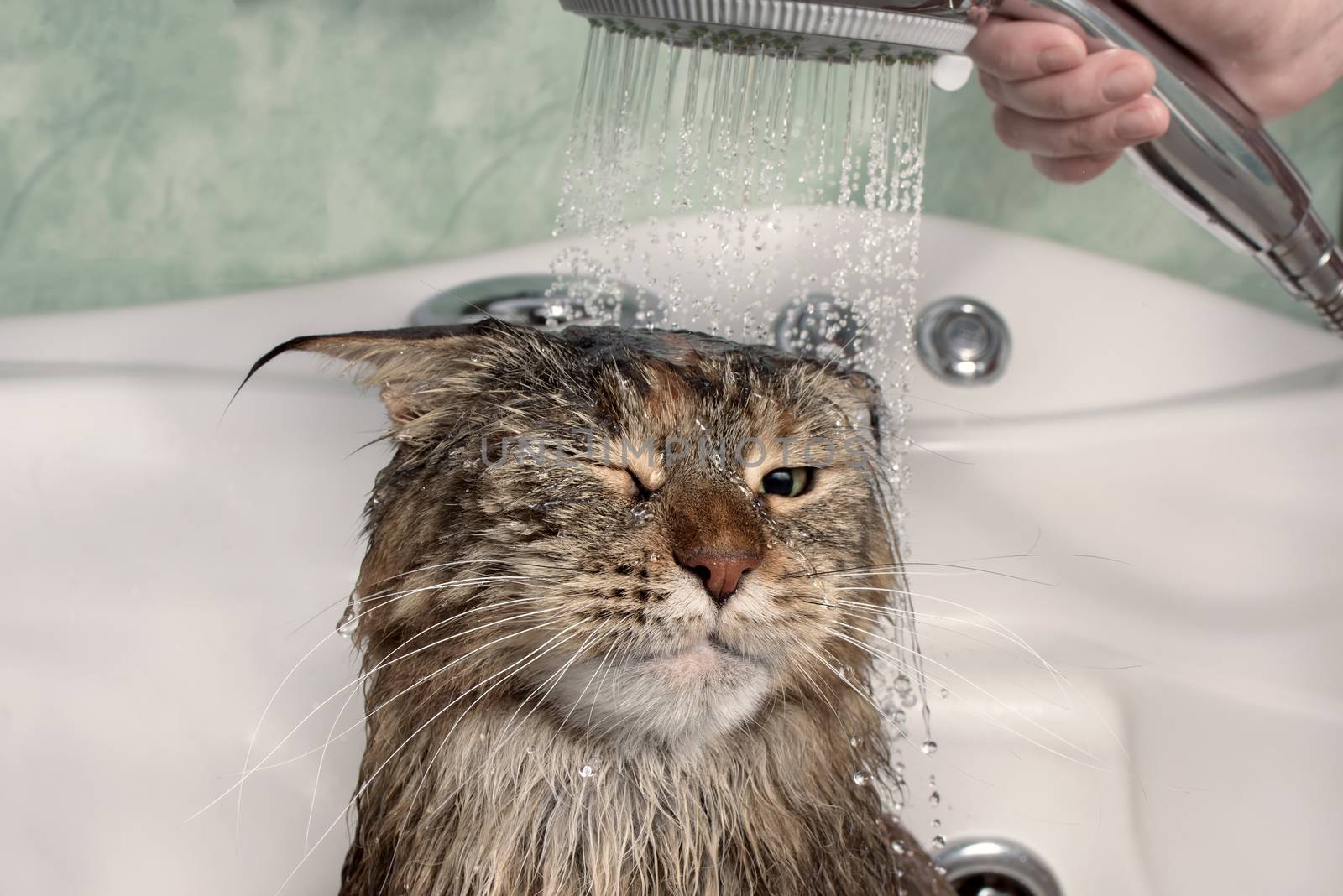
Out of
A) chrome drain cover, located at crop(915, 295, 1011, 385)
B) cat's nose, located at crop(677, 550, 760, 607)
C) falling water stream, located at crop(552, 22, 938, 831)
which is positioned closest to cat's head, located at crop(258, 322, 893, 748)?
cat's nose, located at crop(677, 550, 760, 607)

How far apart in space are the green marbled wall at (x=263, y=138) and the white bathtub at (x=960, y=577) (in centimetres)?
14

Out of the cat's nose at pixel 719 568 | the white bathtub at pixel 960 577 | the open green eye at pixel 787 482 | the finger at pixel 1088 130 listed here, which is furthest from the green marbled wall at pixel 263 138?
the cat's nose at pixel 719 568

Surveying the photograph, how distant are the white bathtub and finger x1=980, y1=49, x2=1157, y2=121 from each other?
15.6 inches

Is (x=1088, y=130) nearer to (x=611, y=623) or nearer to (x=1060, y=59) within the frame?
(x=1060, y=59)

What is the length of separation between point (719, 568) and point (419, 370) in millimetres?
399

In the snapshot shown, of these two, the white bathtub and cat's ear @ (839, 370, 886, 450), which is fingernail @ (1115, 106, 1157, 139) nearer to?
cat's ear @ (839, 370, 886, 450)

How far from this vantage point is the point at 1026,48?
1195 millimetres

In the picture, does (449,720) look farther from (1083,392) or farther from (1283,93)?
(1283,93)

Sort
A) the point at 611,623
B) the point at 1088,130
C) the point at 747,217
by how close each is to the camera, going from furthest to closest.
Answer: the point at 747,217
the point at 1088,130
the point at 611,623

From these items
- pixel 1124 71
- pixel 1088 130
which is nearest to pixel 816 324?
pixel 1088 130

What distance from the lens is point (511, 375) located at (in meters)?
1.10

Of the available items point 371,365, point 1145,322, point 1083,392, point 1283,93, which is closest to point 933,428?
point 1083,392

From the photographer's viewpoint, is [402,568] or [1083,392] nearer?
[402,568]

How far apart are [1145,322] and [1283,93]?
0.36 meters
